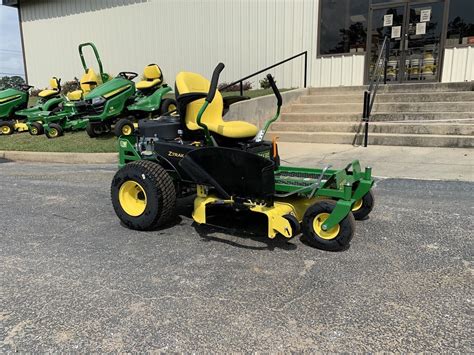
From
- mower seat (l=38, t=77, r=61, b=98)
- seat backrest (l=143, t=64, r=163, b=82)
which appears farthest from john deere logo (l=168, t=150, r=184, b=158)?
mower seat (l=38, t=77, r=61, b=98)

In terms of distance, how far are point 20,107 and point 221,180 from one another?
11593 millimetres

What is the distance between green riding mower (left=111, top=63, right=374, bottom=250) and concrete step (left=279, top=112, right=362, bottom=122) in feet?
18.7

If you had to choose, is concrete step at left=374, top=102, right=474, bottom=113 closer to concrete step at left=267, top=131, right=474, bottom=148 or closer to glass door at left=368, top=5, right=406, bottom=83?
concrete step at left=267, top=131, right=474, bottom=148

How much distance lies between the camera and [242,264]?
3.24m

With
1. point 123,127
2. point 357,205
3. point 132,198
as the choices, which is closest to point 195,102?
point 132,198

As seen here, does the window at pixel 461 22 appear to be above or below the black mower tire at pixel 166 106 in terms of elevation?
above

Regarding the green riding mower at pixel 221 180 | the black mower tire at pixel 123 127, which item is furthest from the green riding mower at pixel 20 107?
the green riding mower at pixel 221 180

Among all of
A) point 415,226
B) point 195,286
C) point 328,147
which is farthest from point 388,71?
point 195,286

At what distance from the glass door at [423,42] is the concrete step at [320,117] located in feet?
11.8

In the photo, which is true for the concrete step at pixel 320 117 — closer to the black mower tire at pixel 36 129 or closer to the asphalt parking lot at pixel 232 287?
the asphalt parking lot at pixel 232 287

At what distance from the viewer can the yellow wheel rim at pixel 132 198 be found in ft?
13.5

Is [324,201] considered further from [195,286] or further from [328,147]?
[328,147]

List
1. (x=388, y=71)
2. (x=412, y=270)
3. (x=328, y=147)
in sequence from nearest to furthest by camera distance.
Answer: (x=412, y=270)
(x=328, y=147)
(x=388, y=71)

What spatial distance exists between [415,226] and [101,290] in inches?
117
